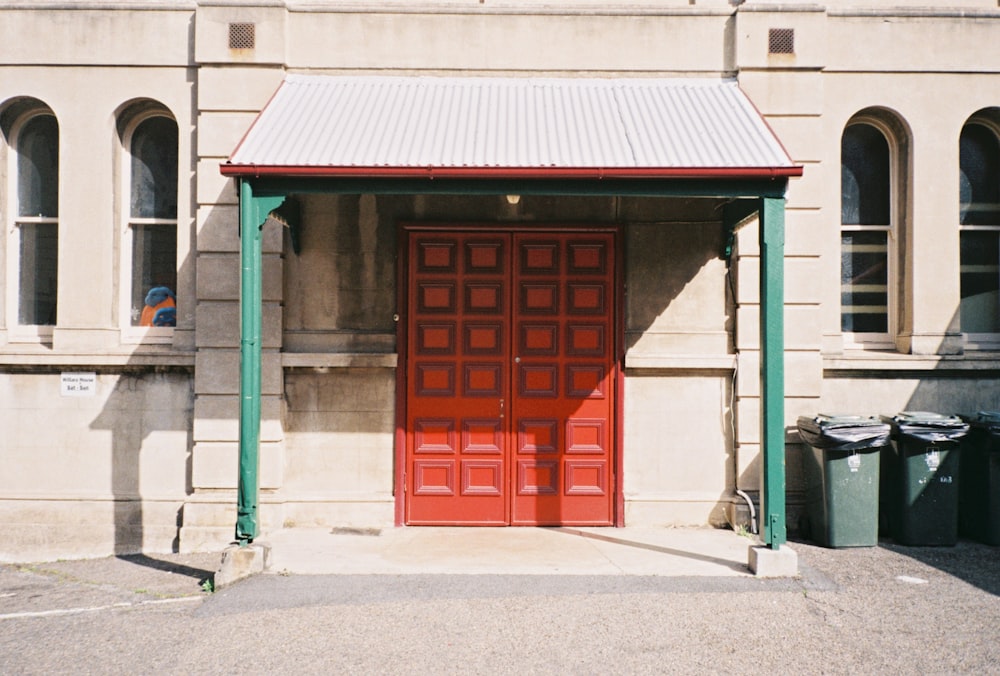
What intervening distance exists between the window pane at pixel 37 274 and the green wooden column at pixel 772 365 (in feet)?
25.2

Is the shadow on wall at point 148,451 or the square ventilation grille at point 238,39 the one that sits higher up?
the square ventilation grille at point 238,39

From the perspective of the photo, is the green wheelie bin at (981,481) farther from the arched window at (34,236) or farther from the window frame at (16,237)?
the arched window at (34,236)

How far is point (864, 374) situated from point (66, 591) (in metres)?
8.28

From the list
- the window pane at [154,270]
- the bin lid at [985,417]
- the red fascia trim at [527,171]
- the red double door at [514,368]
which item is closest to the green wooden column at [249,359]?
the red fascia trim at [527,171]

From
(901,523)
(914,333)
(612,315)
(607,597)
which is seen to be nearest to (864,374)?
(914,333)

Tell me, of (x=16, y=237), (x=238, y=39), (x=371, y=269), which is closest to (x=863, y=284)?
(x=371, y=269)

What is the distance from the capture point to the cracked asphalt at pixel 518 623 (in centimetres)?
514

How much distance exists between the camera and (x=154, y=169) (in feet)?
28.7

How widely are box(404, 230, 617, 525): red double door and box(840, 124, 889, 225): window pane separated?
291 cm

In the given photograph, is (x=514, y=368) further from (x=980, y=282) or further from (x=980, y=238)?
(x=980, y=238)

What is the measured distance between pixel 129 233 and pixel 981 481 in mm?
9529

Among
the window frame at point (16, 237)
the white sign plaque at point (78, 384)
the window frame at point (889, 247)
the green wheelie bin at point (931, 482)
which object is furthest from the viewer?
the window frame at point (889, 247)

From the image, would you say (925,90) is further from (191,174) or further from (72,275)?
(72,275)

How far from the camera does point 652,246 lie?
27.7 feet
